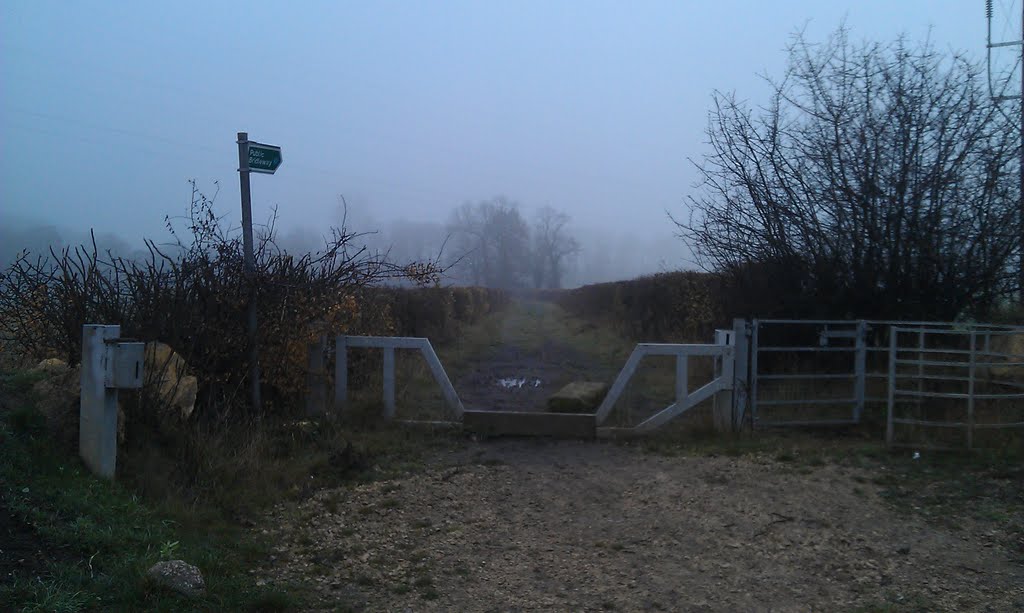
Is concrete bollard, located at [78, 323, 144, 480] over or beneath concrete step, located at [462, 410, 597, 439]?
over

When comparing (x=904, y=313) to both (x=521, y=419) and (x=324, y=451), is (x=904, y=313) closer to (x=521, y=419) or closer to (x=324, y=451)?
(x=521, y=419)

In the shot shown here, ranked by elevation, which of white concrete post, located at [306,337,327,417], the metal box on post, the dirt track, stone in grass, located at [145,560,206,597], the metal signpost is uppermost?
the metal signpost

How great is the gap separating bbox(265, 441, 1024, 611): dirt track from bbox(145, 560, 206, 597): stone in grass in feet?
2.53

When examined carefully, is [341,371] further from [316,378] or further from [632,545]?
[632,545]

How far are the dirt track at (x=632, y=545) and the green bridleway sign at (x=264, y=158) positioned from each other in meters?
3.69

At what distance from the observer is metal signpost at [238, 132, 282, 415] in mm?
8836

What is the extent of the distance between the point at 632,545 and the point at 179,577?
10.7 feet

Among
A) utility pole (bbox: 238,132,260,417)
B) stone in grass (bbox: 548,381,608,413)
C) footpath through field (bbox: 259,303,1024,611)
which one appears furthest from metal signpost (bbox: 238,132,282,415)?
stone in grass (bbox: 548,381,608,413)

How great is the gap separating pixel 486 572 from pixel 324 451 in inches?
132

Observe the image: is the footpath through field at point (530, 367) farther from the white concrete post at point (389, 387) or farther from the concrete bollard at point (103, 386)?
the concrete bollard at point (103, 386)

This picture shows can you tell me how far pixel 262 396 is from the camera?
379 inches

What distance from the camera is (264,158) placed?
9.02 metres

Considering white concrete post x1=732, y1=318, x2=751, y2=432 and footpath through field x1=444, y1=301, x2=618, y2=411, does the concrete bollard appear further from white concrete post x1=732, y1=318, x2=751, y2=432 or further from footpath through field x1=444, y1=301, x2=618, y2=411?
white concrete post x1=732, y1=318, x2=751, y2=432

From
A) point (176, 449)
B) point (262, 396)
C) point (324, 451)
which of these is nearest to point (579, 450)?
point (324, 451)
